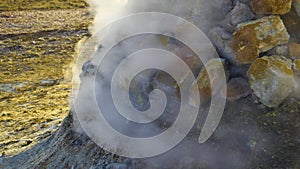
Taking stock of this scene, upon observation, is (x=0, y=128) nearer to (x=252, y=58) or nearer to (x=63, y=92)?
(x=63, y=92)

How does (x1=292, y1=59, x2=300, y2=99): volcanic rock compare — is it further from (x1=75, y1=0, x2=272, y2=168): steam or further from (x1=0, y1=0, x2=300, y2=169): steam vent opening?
(x1=75, y1=0, x2=272, y2=168): steam

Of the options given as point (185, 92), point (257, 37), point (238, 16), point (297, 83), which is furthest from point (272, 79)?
point (185, 92)

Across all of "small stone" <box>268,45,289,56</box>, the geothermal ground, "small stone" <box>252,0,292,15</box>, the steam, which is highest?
"small stone" <box>252,0,292,15</box>

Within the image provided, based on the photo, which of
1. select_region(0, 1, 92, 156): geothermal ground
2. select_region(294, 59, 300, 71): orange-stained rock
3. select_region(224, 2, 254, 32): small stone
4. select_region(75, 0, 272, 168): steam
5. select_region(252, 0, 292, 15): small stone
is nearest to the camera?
select_region(75, 0, 272, 168): steam

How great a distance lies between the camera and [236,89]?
537 centimetres

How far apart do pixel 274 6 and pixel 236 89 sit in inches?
52.1

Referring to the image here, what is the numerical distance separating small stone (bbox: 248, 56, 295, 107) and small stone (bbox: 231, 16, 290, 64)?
18 cm

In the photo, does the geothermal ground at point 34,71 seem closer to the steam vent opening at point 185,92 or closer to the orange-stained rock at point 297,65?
the steam vent opening at point 185,92

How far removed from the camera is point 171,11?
6.54 metres

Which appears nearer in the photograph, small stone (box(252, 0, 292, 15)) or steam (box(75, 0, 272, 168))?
steam (box(75, 0, 272, 168))

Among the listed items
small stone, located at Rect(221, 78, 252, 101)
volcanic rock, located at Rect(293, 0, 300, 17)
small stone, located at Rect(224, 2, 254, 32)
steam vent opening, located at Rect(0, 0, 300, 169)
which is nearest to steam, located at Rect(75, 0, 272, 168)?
steam vent opening, located at Rect(0, 0, 300, 169)

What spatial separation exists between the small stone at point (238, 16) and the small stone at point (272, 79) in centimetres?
75

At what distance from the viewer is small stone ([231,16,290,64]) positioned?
17.1 feet

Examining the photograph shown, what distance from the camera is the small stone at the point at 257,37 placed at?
5.21 m
